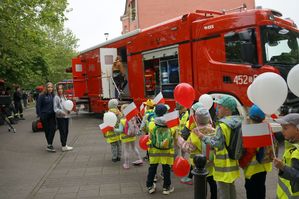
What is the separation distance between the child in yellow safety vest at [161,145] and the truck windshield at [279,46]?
4.48 m

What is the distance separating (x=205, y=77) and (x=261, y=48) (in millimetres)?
1953

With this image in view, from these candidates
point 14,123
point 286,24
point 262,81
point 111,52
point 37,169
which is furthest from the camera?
point 14,123

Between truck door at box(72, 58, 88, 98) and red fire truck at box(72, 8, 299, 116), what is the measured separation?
251 inches

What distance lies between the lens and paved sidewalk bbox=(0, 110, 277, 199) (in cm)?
632

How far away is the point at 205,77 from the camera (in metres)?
10.7

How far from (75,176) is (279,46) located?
5.95 m

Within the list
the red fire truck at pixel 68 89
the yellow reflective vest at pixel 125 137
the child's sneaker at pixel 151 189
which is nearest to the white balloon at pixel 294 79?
the child's sneaker at pixel 151 189

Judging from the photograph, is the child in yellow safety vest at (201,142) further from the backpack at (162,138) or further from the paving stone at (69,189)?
the paving stone at (69,189)

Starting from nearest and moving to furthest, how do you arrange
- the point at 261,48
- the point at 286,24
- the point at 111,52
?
the point at 261,48 → the point at 286,24 → the point at 111,52

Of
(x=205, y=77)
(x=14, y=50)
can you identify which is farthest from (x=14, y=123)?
(x=205, y=77)

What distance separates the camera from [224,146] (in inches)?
169

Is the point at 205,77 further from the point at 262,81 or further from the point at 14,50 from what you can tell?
the point at 14,50

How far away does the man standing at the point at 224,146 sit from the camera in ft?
13.9

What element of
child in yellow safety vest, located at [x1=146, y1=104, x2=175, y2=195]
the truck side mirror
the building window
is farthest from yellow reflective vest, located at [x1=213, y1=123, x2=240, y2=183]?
the building window
